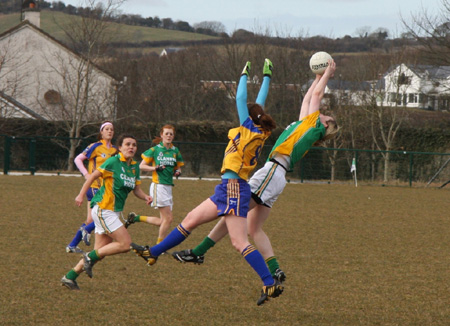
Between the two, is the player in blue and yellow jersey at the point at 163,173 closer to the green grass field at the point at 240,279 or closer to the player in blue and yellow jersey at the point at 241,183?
the green grass field at the point at 240,279

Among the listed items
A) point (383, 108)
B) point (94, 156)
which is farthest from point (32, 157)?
point (94, 156)

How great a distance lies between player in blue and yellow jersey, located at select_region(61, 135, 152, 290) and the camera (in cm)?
670

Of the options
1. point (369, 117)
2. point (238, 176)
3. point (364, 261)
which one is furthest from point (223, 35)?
point (238, 176)

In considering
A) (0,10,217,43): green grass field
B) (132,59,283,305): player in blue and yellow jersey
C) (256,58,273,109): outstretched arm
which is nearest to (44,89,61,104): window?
(256,58,273,109): outstretched arm

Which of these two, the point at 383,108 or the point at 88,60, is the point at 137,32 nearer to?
the point at 88,60

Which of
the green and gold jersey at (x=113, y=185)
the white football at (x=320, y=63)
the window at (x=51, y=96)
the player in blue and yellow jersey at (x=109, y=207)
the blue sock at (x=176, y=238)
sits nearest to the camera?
the blue sock at (x=176, y=238)

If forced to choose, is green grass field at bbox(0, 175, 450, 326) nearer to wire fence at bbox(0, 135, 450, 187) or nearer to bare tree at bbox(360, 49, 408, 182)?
wire fence at bbox(0, 135, 450, 187)

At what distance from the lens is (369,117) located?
3269 centimetres

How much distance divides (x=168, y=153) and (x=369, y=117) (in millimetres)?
23949

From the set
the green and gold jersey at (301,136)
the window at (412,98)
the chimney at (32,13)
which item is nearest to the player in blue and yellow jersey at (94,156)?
the green and gold jersey at (301,136)

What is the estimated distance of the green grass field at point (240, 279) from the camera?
5.98 m

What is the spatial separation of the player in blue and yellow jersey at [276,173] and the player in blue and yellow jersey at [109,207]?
2.34 ft

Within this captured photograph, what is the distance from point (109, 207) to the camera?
6.81 metres

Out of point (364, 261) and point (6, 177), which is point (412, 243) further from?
point (6, 177)
